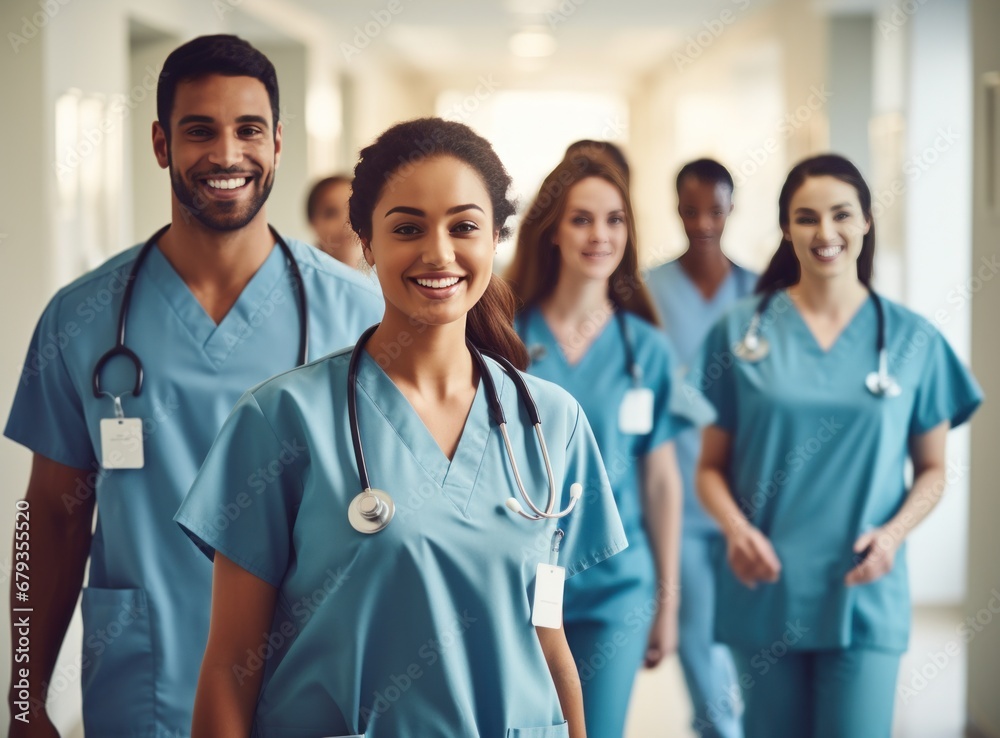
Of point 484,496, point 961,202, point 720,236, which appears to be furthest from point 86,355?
point 961,202

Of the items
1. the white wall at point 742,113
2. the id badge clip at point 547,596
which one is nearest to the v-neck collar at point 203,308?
the id badge clip at point 547,596

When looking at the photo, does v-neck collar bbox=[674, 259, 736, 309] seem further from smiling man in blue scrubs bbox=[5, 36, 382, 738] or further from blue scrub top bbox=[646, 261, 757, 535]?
smiling man in blue scrubs bbox=[5, 36, 382, 738]

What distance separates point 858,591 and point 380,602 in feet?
3.13

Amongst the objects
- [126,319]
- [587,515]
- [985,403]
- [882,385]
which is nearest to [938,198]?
[985,403]

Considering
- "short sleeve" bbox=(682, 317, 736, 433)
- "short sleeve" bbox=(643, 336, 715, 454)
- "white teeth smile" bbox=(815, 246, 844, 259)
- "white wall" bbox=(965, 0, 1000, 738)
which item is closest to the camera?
"white teeth smile" bbox=(815, 246, 844, 259)

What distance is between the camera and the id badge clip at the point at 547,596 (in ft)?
4.14

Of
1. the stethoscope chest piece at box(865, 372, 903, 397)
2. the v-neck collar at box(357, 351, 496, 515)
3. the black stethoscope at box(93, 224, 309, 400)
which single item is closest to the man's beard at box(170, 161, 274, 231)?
the black stethoscope at box(93, 224, 309, 400)

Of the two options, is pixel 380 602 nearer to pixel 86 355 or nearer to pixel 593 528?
pixel 593 528

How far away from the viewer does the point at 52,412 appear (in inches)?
62.7

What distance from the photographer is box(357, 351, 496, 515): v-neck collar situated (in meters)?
1.25

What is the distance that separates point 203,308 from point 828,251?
924 mm

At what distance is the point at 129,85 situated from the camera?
142 inches

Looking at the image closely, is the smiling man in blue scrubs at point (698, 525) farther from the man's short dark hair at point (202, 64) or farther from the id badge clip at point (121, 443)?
the id badge clip at point (121, 443)

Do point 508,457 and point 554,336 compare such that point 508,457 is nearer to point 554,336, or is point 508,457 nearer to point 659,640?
point 554,336
